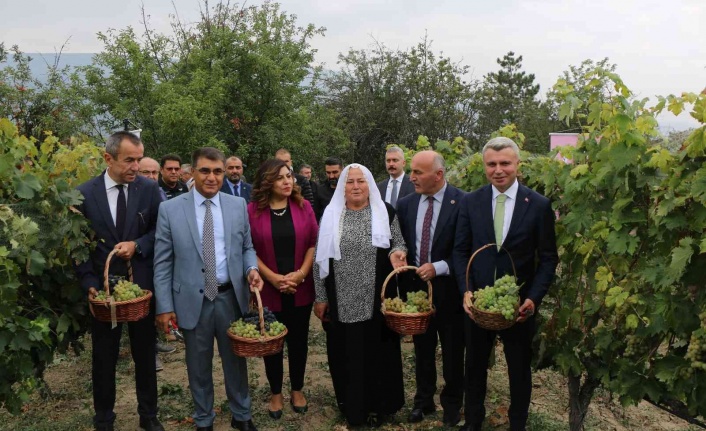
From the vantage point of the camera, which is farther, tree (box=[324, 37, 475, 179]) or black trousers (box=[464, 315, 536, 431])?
tree (box=[324, 37, 475, 179])

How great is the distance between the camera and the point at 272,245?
456 cm

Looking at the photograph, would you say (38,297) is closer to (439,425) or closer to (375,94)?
(439,425)

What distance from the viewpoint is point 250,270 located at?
4.23 metres

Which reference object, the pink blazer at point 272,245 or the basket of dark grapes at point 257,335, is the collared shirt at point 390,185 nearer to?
the pink blazer at point 272,245

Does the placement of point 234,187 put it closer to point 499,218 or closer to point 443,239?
point 443,239

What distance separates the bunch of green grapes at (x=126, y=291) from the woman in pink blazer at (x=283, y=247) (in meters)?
0.95

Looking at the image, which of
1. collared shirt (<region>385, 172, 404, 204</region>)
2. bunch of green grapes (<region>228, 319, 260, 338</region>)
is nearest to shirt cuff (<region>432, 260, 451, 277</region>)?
bunch of green grapes (<region>228, 319, 260, 338</region>)

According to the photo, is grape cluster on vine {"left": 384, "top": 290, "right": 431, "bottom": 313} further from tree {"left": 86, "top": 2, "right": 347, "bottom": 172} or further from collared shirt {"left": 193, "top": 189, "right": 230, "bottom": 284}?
tree {"left": 86, "top": 2, "right": 347, "bottom": 172}

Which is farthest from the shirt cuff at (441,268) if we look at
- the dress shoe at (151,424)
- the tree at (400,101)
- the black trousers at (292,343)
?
the tree at (400,101)

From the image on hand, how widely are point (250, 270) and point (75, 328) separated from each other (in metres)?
1.33

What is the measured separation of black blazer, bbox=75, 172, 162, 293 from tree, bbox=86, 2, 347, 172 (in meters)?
9.40

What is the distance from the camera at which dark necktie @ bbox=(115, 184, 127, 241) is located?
4.18m

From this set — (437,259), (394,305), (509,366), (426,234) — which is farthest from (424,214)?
(509,366)

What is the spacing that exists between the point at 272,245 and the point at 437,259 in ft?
4.22
